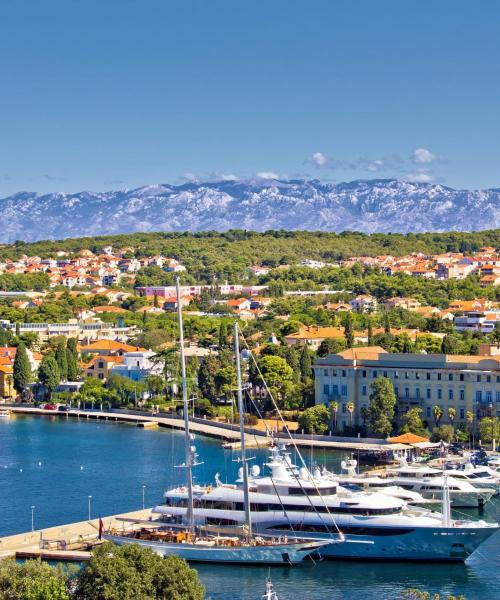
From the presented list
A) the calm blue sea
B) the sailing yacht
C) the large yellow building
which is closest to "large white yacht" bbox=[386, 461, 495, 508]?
the calm blue sea

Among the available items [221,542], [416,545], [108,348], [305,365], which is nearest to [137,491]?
[221,542]

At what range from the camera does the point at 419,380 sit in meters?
41.7

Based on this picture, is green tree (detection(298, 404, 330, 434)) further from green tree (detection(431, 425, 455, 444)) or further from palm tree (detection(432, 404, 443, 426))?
green tree (detection(431, 425, 455, 444))

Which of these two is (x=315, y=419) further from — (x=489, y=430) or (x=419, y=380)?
(x=489, y=430)

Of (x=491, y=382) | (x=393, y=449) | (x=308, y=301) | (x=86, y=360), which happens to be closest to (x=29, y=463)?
(x=393, y=449)

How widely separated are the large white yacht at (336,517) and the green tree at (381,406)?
42.5ft

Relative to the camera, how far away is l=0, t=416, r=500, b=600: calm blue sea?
963 inches

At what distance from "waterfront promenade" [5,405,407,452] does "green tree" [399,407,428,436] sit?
0.96m

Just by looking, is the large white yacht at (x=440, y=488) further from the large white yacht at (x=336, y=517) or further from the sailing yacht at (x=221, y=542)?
the sailing yacht at (x=221, y=542)

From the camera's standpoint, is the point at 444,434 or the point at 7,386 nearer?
the point at 444,434

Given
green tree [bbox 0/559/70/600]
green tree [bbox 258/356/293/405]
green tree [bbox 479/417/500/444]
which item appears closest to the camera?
green tree [bbox 0/559/70/600]

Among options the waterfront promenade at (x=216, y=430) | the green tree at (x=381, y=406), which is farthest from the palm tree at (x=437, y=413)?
the waterfront promenade at (x=216, y=430)

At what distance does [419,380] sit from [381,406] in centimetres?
143

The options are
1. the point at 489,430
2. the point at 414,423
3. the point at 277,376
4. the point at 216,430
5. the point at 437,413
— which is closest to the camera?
the point at 489,430
